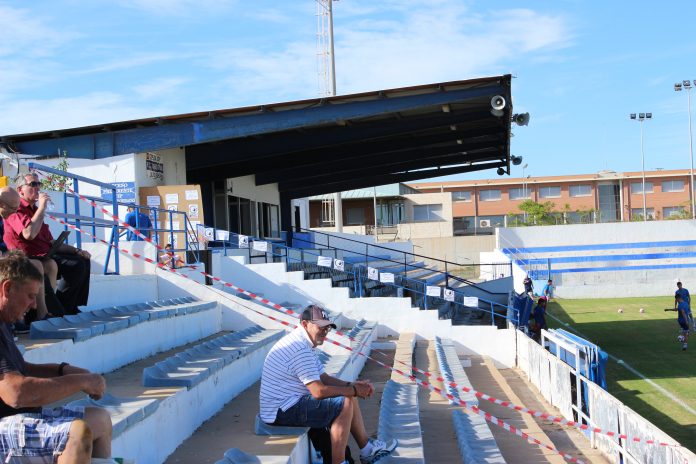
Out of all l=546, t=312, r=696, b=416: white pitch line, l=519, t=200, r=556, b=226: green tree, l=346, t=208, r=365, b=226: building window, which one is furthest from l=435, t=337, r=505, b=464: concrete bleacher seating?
l=519, t=200, r=556, b=226: green tree

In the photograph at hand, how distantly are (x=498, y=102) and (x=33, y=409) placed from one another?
14.0 meters

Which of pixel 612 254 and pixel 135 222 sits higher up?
pixel 135 222

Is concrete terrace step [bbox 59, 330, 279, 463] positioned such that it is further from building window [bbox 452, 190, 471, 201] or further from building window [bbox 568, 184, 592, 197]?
building window [bbox 568, 184, 592, 197]

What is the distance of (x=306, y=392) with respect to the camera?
19.0ft

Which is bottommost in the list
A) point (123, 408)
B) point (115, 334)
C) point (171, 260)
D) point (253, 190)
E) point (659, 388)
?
point (659, 388)

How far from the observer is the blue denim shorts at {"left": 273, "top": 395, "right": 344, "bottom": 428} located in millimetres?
5699

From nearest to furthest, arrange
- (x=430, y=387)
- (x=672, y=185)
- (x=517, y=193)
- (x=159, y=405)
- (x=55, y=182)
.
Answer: (x=159, y=405) → (x=430, y=387) → (x=55, y=182) → (x=672, y=185) → (x=517, y=193)

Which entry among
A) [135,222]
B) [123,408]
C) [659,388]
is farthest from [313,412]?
[659,388]

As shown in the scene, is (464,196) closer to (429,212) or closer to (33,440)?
(429,212)

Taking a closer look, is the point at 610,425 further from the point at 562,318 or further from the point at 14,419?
the point at 562,318

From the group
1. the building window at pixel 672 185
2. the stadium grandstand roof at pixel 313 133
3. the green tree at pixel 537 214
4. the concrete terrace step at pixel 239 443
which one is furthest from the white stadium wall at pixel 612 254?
the building window at pixel 672 185

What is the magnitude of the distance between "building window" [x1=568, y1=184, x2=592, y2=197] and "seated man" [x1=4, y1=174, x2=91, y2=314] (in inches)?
2753

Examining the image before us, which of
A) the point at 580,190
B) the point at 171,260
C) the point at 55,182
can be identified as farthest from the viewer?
the point at 580,190

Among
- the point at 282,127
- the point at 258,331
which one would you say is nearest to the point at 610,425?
the point at 258,331
